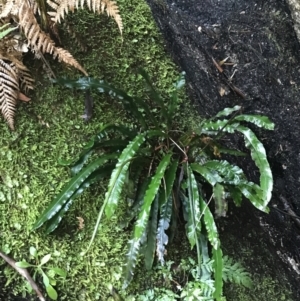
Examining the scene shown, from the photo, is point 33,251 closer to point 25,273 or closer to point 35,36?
point 25,273

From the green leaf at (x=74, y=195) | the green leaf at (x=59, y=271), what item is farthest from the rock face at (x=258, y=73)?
the green leaf at (x=59, y=271)

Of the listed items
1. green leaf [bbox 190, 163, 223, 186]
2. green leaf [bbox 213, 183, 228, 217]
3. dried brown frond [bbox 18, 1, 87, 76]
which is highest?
dried brown frond [bbox 18, 1, 87, 76]

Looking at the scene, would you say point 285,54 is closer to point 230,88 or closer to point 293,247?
point 230,88

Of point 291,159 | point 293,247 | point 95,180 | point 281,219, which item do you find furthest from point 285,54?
point 95,180

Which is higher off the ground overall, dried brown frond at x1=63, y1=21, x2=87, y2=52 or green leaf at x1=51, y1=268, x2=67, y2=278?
dried brown frond at x1=63, y1=21, x2=87, y2=52

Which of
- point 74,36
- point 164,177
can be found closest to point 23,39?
point 74,36

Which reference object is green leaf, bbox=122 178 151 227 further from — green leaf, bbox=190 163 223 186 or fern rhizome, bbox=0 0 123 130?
fern rhizome, bbox=0 0 123 130

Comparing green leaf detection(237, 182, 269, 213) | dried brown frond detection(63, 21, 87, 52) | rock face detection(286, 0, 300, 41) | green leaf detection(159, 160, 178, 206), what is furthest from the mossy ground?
rock face detection(286, 0, 300, 41)
